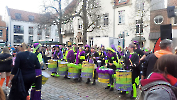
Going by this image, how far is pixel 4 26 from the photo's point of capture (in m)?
38.0

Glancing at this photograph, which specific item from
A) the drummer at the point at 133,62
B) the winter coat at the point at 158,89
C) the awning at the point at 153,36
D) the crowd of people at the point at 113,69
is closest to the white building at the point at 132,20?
the awning at the point at 153,36

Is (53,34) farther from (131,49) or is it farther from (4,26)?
(131,49)

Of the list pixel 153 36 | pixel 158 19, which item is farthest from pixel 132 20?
pixel 153 36

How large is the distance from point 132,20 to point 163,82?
22211 mm

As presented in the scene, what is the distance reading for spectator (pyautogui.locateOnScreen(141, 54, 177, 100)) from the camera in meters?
1.44

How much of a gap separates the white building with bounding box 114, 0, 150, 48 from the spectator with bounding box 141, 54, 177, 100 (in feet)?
63.5

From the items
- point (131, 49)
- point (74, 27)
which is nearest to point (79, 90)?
point (131, 49)

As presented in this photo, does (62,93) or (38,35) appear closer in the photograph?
(62,93)

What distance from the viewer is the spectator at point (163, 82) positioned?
144cm

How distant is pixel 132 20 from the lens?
73.0ft

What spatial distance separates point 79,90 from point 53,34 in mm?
42418

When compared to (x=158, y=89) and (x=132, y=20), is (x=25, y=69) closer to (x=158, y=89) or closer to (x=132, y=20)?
(x=158, y=89)

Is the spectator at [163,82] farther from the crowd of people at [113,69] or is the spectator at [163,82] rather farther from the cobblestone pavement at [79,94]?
the cobblestone pavement at [79,94]

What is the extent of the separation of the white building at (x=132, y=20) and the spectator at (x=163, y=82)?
63.5 ft
